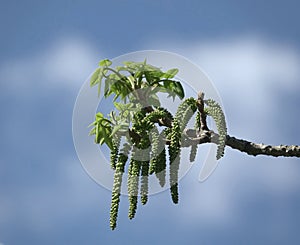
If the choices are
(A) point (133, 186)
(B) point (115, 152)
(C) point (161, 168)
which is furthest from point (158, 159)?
(B) point (115, 152)

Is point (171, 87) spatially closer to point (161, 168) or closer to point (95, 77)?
point (95, 77)

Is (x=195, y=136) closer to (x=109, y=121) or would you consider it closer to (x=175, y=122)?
(x=175, y=122)

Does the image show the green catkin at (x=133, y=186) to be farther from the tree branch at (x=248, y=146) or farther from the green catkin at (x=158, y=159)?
the tree branch at (x=248, y=146)

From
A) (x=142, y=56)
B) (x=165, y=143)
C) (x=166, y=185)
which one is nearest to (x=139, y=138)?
(x=165, y=143)

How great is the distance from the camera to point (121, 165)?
88.4 inches

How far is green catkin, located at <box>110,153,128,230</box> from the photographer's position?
2135 millimetres

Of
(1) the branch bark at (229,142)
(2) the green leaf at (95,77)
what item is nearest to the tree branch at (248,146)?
(1) the branch bark at (229,142)

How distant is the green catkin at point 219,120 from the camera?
2.12m

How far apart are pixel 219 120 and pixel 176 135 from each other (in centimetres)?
19

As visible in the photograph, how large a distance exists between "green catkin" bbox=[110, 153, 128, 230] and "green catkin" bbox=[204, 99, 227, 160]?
1.31 feet

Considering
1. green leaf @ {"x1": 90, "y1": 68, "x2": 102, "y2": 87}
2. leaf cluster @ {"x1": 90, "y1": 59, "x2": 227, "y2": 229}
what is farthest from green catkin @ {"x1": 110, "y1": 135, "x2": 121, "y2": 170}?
green leaf @ {"x1": 90, "y1": 68, "x2": 102, "y2": 87}

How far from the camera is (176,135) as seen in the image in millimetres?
2154

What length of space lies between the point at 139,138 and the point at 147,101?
21 centimetres

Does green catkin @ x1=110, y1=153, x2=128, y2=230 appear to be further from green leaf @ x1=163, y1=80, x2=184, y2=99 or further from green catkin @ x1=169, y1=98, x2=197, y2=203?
green leaf @ x1=163, y1=80, x2=184, y2=99
